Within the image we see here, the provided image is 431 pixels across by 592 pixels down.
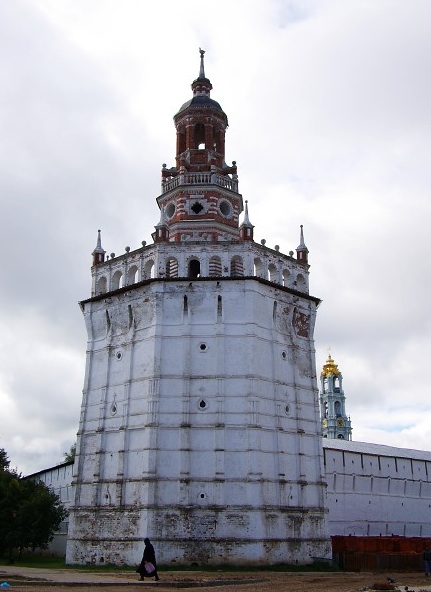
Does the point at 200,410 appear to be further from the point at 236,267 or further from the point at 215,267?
the point at 236,267

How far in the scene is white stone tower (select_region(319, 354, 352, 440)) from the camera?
97750 millimetres

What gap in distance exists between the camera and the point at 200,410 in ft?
118

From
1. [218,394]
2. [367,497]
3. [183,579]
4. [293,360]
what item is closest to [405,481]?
[367,497]

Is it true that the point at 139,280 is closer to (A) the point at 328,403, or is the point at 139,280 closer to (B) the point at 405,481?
(B) the point at 405,481

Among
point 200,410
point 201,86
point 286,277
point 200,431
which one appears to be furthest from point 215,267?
point 201,86

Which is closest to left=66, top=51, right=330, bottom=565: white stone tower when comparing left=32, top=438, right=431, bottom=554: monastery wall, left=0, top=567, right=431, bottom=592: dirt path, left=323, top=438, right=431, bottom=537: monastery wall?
left=0, top=567, right=431, bottom=592: dirt path

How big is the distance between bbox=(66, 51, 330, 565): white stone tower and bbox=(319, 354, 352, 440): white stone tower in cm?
5942

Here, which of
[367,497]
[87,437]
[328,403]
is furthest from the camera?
[328,403]

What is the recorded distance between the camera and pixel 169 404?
35969 millimetres

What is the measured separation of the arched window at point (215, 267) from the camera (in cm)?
3904

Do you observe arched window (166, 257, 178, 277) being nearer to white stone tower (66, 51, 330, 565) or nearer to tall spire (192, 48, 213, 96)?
white stone tower (66, 51, 330, 565)

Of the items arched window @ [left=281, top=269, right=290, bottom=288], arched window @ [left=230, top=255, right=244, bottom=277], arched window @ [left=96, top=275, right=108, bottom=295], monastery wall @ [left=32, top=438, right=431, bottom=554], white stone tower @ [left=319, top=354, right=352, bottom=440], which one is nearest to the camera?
arched window @ [left=230, top=255, right=244, bottom=277]

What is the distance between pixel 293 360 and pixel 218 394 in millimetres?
5815

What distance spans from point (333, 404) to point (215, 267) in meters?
64.6
